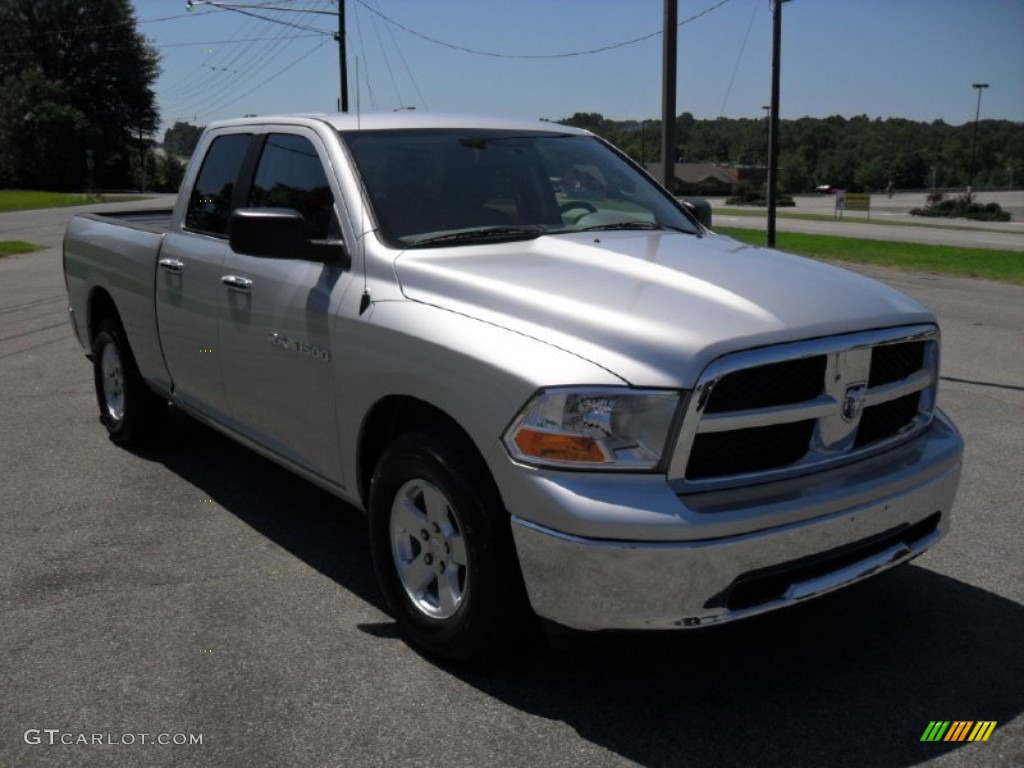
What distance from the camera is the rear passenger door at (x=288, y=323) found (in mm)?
4141

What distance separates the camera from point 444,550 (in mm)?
3566

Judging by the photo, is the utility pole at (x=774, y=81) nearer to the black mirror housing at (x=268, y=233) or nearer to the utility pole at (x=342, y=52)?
the utility pole at (x=342, y=52)

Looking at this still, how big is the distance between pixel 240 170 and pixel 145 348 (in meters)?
1.35

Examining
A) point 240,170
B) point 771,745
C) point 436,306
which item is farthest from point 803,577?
point 240,170

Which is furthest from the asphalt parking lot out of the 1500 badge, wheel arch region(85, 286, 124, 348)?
wheel arch region(85, 286, 124, 348)

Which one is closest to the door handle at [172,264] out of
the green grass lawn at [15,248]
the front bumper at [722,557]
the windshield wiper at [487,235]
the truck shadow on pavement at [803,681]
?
the windshield wiper at [487,235]

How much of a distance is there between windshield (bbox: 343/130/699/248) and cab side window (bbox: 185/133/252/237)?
3.21ft

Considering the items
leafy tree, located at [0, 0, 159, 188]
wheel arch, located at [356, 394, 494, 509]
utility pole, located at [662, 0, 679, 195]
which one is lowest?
wheel arch, located at [356, 394, 494, 509]

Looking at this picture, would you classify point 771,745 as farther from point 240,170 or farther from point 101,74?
point 101,74

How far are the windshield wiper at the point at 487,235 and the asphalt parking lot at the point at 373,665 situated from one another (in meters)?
1.47

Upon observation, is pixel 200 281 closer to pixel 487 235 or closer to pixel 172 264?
pixel 172 264

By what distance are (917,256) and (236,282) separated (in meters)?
20.4

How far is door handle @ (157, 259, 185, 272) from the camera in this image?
208 inches

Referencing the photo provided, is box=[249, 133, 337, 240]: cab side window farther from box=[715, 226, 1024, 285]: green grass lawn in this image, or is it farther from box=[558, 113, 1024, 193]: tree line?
box=[558, 113, 1024, 193]: tree line
